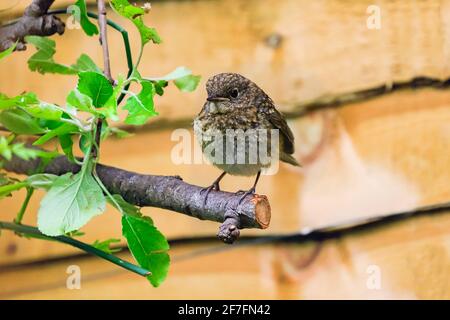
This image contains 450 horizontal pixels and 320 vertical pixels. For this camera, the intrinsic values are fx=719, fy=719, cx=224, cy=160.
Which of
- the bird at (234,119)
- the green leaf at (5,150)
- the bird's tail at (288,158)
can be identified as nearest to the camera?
the green leaf at (5,150)

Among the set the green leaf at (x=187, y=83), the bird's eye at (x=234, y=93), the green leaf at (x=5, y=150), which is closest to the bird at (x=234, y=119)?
the bird's eye at (x=234, y=93)

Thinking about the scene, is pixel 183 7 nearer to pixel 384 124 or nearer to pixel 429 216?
pixel 384 124

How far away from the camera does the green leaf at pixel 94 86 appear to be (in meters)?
0.78

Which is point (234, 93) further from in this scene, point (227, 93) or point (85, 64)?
point (85, 64)

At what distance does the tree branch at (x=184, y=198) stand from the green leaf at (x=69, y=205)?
0.41 ft

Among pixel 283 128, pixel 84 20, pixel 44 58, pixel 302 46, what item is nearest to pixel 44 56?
pixel 44 58

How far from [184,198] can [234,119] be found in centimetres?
31

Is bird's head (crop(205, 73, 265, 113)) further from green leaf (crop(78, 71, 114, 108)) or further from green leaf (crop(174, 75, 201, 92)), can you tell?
green leaf (crop(78, 71, 114, 108))

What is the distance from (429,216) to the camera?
143 centimetres

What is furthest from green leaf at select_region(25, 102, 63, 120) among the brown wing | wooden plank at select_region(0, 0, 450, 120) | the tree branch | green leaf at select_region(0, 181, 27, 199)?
wooden plank at select_region(0, 0, 450, 120)

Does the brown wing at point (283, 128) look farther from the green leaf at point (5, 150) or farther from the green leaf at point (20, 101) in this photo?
the green leaf at point (5, 150)
